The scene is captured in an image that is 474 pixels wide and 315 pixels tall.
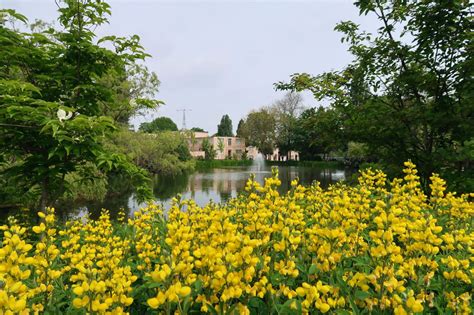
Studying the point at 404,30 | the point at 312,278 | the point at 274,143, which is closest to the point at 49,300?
the point at 312,278

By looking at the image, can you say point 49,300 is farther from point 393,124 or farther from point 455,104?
point 455,104

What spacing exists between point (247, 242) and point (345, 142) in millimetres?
4833

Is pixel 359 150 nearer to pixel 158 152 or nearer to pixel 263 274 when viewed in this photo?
pixel 263 274

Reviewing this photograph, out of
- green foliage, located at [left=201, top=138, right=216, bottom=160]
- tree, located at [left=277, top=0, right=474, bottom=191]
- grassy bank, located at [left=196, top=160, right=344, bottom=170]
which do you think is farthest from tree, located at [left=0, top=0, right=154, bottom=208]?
green foliage, located at [left=201, top=138, right=216, bottom=160]

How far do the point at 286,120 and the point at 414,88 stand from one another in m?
51.3

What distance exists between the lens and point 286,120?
56.0 m

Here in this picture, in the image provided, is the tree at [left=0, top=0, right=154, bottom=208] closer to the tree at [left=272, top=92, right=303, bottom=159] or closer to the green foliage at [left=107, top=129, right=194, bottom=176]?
the green foliage at [left=107, top=129, right=194, bottom=176]

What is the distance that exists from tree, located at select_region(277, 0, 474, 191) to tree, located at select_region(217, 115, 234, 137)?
84.2 meters

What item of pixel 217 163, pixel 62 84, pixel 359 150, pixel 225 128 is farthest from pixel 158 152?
pixel 225 128

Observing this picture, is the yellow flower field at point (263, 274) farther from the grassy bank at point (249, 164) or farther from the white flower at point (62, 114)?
the grassy bank at point (249, 164)

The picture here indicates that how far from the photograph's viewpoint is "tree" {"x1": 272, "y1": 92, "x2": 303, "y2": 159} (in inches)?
2174

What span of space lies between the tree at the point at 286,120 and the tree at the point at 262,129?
1125 millimetres

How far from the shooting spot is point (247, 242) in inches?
64.6

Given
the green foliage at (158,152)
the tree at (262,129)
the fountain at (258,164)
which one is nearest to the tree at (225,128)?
the fountain at (258,164)
